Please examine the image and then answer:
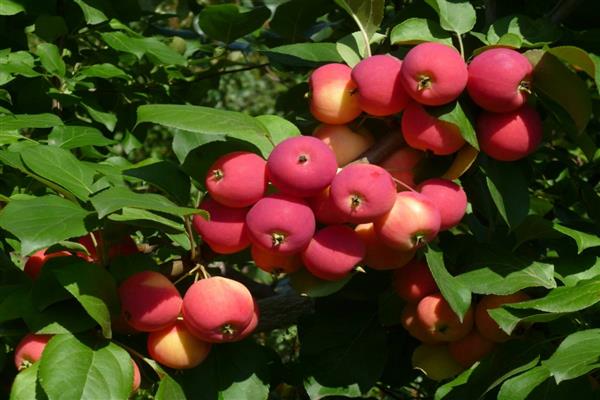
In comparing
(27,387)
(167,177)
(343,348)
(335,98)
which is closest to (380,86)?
(335,98)

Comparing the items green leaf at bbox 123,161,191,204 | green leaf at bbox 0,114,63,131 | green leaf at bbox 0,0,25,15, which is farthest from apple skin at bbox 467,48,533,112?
green leaf at bbox 0,0,25,15

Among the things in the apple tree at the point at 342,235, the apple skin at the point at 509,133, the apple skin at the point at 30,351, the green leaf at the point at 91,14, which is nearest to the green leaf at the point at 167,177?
the apple tree at the point at 342,235

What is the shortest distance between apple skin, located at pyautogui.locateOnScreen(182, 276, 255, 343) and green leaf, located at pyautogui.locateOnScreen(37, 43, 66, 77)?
57cm

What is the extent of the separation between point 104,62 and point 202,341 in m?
0.74

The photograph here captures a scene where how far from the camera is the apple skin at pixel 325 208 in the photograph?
974mm

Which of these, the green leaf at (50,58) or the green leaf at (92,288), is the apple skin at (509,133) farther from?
the green leaf at (50,58)

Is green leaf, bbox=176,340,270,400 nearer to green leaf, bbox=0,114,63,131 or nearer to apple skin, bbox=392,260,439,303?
apple skin, bbox=392,260,439,303

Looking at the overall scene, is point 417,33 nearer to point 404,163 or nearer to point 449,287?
point 404,163

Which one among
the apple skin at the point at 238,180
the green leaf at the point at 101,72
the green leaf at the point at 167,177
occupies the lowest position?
the green leaf at the point at 101,72

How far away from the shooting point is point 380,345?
1.20 meters

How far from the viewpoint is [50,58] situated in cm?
→ 141

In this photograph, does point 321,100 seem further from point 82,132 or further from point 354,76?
point 82,132

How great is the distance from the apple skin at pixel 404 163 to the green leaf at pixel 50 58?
60 centimetres

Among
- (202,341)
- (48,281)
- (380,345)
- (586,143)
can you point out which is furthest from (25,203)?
(586,143)
